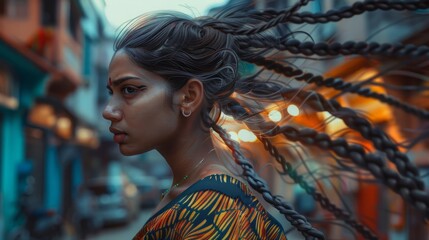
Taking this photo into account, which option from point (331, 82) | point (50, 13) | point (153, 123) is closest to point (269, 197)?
point (153, 123)

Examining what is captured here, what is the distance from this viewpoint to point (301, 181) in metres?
1.91

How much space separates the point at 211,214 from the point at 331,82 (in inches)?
33.0

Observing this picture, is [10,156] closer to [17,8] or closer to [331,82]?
[17,8]

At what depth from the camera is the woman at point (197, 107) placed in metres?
1.34

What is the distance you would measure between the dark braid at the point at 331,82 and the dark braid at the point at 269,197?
0.89 feet

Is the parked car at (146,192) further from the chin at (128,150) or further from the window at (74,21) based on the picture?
the chin at (128,150)

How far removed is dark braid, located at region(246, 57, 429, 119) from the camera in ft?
5.82

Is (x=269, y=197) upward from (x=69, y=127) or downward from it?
downward

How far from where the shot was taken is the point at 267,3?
1.97 metres

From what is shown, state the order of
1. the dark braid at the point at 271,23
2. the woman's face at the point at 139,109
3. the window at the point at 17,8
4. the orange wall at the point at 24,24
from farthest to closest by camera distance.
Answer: the window at the point at 17,8 < the orange wall at the point at 24,24 < the dark braid at the point at 271,23 < the woman's face at the point at 139,109

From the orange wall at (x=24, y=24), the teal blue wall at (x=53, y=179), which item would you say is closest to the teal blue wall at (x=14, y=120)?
the orange wall at (x=24, y=24)

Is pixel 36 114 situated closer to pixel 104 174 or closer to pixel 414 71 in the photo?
pixel 414 71

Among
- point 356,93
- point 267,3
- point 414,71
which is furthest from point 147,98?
point 414,71

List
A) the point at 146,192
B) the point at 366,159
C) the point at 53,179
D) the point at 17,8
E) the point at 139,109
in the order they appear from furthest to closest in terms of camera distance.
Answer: the point at 146,192 < the point at 53,179 < the point at 17,8 < the point at 366,159 < the point at 139,109
